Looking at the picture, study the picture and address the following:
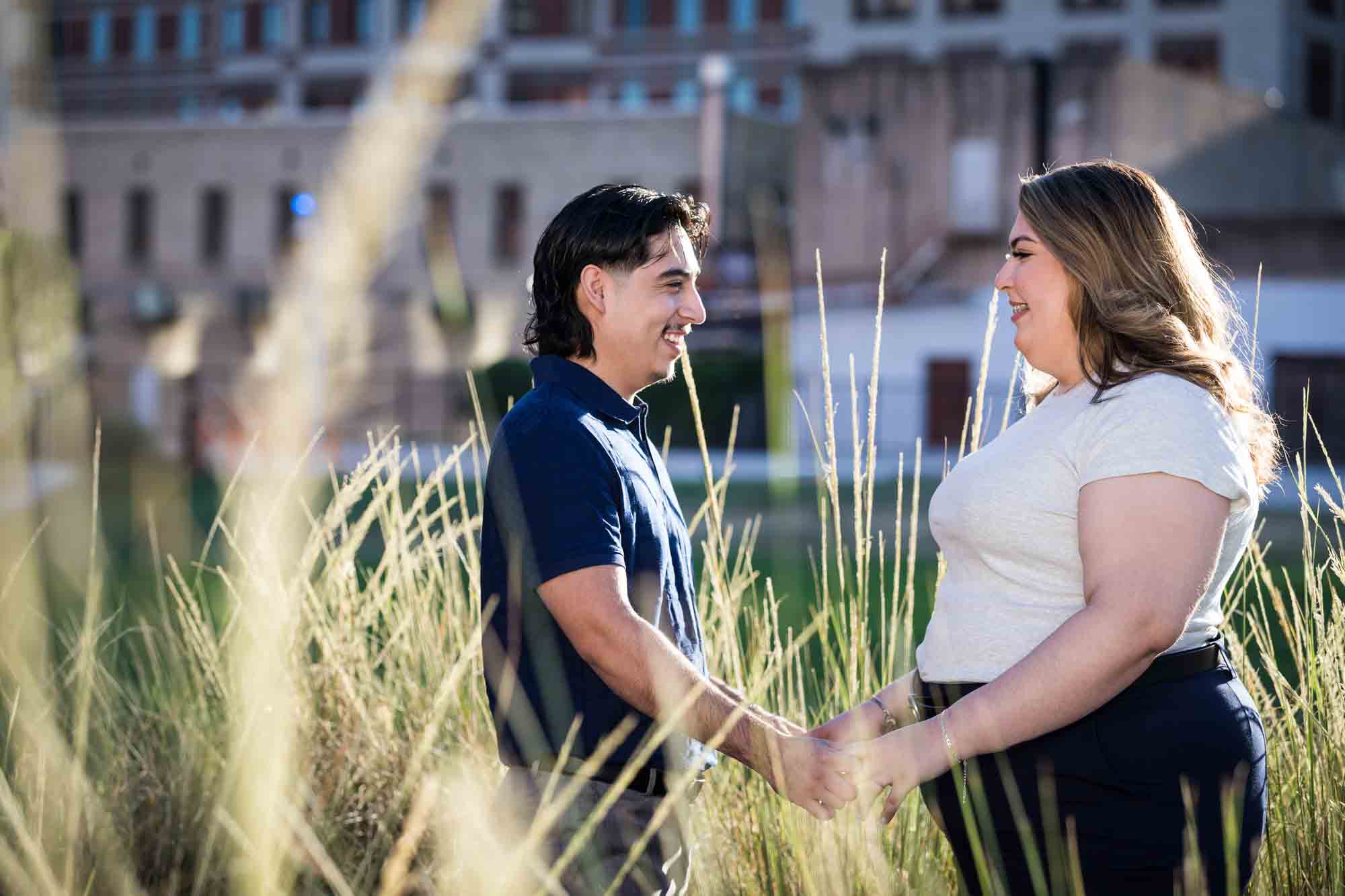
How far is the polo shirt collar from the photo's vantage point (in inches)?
91.7

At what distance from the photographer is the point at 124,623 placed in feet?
17.5

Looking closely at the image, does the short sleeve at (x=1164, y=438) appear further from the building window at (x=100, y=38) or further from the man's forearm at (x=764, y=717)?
the building window at (x=100, y=38)

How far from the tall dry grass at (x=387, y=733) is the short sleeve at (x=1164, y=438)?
22.1 inches

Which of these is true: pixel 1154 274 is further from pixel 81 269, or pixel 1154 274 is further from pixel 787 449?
pixel 81 269

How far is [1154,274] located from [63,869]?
216 centimetres

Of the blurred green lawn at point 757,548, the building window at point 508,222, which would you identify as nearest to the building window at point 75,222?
the building window at point 508,222

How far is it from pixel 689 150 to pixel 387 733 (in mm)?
29930

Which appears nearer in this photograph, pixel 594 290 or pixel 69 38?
pixel 594 290

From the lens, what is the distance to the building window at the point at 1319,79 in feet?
120

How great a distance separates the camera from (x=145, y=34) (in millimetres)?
45594

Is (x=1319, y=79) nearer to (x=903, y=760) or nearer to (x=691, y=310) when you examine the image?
(x=691, y=310)

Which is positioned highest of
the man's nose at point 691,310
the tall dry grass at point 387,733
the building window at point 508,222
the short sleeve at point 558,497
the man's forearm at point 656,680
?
the building window at point 508,222

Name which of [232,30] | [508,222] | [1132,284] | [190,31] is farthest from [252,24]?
[1132,284]

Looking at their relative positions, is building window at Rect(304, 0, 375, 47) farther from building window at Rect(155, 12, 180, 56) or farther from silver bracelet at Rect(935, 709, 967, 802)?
silver bracelet at Rect(935, 709, 967, 802)
